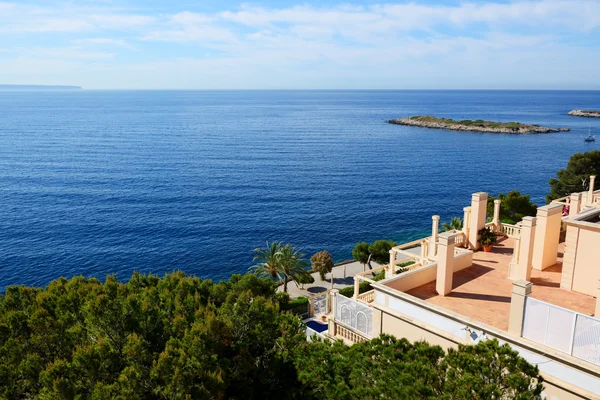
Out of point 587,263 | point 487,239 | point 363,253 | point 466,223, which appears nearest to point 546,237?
point 587,263

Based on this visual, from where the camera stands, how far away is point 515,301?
421 inches

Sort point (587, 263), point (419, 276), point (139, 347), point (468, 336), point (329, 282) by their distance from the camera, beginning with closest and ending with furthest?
1. point (139, 347)
2. point (468, 336)
3. point (587, 263)
4. point (419, 276)
5. point (329, 282)

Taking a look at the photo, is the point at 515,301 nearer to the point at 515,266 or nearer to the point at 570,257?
the point at 570,257

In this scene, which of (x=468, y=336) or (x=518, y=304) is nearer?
(x=518, y=304)

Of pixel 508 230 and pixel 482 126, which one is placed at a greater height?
pixel 508 230

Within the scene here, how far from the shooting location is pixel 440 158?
297 ft

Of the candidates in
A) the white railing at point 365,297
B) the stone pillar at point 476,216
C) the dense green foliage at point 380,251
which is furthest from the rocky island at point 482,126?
the white railing at point 365,297

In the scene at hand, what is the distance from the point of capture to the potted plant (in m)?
18.0

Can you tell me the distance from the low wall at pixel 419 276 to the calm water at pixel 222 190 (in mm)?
26906

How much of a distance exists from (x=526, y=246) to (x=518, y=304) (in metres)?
4.26

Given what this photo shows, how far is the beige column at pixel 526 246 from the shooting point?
560 inches

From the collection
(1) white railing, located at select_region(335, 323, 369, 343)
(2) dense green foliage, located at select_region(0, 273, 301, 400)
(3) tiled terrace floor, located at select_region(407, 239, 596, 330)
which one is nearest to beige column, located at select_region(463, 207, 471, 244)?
(3) tiled terrace floor, located at select_region(407, 239, 596, 330)

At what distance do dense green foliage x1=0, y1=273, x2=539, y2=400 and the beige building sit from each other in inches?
55.8

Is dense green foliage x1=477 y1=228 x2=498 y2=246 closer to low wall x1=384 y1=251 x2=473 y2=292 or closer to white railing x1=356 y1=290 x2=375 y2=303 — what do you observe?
low wall x1=384 y1=251 x2=473 y2=292
